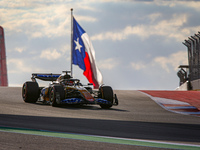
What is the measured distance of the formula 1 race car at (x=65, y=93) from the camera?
13.5 meters

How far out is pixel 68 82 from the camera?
1449 centimetres

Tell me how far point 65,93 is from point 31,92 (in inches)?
78.6

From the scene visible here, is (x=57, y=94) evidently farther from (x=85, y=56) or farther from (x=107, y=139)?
(x=85, y=56)

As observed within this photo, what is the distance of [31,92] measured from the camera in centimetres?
1546

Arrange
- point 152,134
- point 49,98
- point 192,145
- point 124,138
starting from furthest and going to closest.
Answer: point 49,98, point 152,134, point 124,138, point 192,145

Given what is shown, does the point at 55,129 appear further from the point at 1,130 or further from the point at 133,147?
the point at 133,147

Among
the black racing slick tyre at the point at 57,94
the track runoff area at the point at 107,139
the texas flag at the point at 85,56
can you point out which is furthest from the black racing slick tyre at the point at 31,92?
the texas flag at the point at 85,56

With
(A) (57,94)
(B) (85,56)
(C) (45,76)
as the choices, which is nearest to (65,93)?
(A) (57,94)

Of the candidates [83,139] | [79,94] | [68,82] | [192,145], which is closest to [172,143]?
[192,145]

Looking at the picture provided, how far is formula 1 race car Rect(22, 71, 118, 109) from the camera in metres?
13.5

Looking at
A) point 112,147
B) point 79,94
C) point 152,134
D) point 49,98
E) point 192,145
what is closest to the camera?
point 112,147

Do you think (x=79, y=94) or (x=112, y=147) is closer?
(x=112, y=147)

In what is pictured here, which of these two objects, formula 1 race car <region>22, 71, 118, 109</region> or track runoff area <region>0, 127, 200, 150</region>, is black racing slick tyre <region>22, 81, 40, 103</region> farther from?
track runoff area <region>0, 127, 200, 150</region>

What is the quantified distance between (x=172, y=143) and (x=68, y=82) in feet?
29.5
